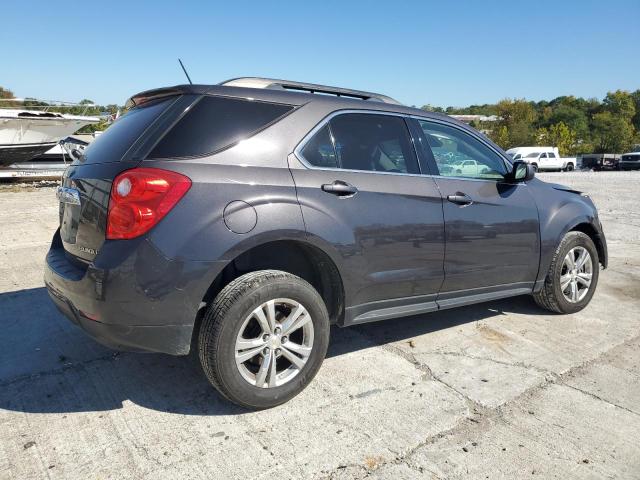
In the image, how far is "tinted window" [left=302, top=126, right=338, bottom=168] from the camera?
2.86 m

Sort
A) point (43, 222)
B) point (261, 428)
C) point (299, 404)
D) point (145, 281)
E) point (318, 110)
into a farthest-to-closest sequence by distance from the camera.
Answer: point (43, 222) → point (318, 110) → point (299, 404) → point (261, 428) → point (145, 281)

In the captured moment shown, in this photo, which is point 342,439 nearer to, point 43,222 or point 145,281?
point 145,281

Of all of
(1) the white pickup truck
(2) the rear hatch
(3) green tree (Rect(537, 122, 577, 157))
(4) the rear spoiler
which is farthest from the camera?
(3) green tree (Rect(537, 122, 577, 157))

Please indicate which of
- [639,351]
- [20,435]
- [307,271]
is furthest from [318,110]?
[639,351]

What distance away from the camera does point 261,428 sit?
2549mm

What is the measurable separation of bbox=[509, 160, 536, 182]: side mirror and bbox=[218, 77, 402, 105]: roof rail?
110cm

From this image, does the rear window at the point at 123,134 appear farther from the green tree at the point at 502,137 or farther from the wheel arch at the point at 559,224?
the green tree at the point at 502,137

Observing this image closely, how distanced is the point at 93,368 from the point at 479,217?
9.36 feet

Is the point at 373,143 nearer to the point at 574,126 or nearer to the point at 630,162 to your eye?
the point at 630,162

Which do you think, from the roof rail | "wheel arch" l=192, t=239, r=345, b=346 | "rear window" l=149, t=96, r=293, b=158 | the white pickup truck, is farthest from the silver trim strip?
the white pickup truck

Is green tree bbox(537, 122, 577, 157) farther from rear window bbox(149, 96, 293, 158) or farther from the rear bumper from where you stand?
the rear bumper

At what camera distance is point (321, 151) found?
2926 millimetres

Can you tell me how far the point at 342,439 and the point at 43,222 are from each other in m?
7.48

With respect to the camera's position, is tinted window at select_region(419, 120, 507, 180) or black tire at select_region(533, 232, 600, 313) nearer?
tinted window at select_region(419, 120, 507, 180)
